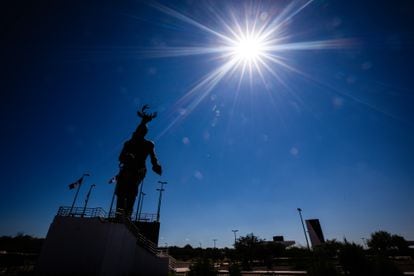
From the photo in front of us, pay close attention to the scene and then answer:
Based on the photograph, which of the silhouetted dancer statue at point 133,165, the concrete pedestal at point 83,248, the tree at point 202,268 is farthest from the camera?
the silhouetted dancer statue at point 133,165

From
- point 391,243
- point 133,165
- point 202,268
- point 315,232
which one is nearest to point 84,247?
point 202,268

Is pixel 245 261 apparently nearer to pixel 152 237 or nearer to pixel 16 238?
pixel 152 237

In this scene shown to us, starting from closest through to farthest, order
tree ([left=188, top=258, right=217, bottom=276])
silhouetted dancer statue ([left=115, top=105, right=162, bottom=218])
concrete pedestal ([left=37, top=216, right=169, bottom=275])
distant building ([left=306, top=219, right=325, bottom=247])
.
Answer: tree ([left=188, top=258, right=217, bottom=276])
concrete pedestal ([left=37, top=216, right=169, bottom=275])
silhouetted dancer statue ([left=115, top=105, right=162, bottom=218])
distant building ([left=306, top=219, right=325, bottom=247])

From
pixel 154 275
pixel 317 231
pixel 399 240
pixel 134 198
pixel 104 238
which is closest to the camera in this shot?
pixel 104 238

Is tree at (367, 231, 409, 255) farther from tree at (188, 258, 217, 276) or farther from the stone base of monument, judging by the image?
the stone base of monument

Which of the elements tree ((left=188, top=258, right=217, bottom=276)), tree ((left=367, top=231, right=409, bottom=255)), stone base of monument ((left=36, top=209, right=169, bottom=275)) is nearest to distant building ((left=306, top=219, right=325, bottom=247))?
tree ((left=188, top=258, right=217, bottom=276))

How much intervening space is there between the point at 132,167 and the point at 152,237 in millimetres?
8281

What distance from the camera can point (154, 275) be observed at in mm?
18094

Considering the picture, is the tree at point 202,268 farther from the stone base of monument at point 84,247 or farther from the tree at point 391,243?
the tree at point 391,243

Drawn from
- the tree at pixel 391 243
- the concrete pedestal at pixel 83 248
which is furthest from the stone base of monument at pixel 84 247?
the tree at pixel 391 243

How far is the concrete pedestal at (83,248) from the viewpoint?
513 inches

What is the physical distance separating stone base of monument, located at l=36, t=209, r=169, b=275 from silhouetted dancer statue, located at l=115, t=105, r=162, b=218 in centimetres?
564

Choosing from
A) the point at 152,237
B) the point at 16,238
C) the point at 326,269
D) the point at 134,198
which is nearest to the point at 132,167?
the point at 134,198

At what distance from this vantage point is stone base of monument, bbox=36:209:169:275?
42.8 ft
